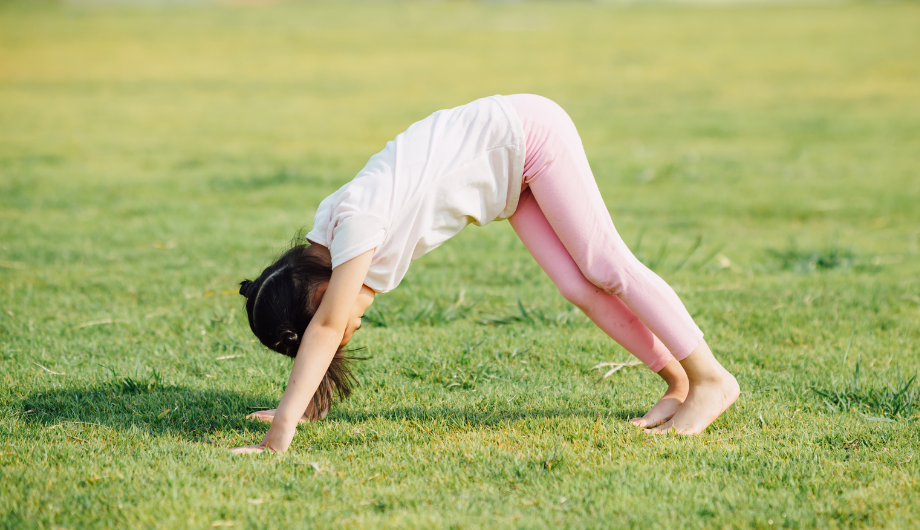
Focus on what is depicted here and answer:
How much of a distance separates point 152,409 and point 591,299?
1.81 m

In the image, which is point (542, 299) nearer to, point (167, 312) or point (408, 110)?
point (167, 312)

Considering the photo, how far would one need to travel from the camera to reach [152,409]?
3.29 meters

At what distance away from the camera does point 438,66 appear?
2114 centimetres

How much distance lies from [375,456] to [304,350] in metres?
0.45

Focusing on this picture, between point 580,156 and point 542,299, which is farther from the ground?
point 580,156

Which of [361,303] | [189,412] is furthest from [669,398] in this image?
[189,412]

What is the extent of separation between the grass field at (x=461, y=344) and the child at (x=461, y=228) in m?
0.27

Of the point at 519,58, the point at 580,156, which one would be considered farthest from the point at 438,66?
the point at 580,156

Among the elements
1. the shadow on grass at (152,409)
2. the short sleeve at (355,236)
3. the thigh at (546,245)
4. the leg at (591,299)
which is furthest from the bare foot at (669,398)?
the shadow on grass at (152,409)

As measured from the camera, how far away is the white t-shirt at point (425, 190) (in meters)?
2.72

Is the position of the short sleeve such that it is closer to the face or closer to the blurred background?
the face

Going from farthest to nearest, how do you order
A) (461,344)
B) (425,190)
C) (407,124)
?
(407,124) < (461,344) < (425,190)

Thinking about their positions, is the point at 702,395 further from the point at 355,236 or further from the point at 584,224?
the point at 355,236

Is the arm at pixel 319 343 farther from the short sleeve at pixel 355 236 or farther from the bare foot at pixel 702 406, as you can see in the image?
the bare foot at pixel 702 406
